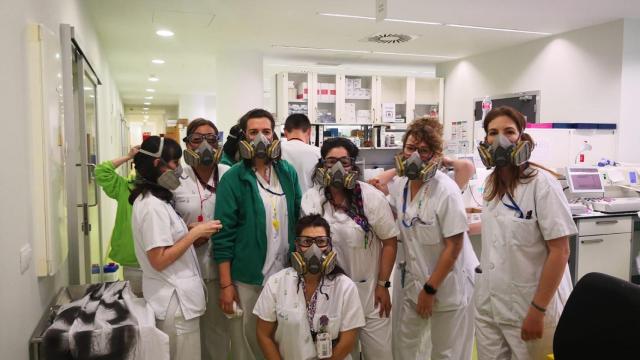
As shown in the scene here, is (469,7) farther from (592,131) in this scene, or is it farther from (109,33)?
(109,33)

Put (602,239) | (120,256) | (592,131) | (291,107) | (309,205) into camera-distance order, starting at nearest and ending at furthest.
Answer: (309,205)
(120,256)
(602,239)
(592,131)
(291,107)

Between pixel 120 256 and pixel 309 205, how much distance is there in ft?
3.86

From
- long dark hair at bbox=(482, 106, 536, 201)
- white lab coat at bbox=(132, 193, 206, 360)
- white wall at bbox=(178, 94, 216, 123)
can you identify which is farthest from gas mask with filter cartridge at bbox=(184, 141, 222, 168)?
white wall at bbox=(178, 94, 216, 123)

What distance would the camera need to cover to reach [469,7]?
4.55 metres

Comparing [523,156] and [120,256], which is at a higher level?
[523,156]

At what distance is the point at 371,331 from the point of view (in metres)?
2.15

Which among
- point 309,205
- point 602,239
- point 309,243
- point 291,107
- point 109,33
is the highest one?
point 109,33

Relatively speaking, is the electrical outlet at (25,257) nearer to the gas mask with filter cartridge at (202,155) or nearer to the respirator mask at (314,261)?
the gas mask with filter cartridge at (202,155)

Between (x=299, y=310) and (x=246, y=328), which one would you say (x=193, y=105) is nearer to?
(x=246, y=328)

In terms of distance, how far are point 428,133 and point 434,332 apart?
1.00 m

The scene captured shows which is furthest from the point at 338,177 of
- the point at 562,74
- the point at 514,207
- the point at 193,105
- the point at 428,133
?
the point at 193,105

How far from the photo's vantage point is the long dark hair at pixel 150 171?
1992 mm

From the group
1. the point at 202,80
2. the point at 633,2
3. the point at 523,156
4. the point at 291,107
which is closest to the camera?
the point at 523,156

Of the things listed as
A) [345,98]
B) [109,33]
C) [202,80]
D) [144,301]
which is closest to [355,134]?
[345,98]
